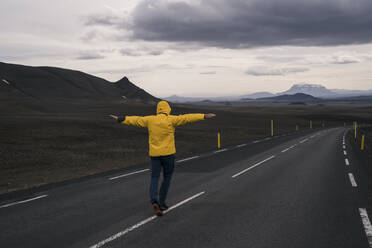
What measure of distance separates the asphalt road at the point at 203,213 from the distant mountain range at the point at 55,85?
118m

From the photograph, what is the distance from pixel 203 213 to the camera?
709 cm

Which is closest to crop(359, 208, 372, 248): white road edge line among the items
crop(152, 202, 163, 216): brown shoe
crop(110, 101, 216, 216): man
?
crop(110, 101, 216, 216): man

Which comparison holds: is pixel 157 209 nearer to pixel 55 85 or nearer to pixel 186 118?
pixel 186 118

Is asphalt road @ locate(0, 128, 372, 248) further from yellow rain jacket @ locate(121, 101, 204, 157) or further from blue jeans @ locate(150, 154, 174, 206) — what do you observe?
yellow rain jacket @ locate(121, 101, 204, 157)

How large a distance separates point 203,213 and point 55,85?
151 meters

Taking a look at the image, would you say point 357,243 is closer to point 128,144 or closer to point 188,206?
point 188,206

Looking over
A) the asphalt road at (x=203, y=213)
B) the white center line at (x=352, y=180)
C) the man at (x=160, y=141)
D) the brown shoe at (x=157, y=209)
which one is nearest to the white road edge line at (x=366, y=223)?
the asphalt road at (x=203, y=213)

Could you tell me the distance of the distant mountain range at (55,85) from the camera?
13062 cm

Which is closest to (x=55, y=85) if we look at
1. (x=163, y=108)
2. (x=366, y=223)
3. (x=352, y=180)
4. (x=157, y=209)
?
(x=352, y=180)

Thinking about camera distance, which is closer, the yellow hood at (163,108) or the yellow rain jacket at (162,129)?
the yellow rain jacket at (162,129)

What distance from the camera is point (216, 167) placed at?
13.9 metres

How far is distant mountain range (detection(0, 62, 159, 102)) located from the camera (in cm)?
13062

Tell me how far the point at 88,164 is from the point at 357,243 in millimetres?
12103

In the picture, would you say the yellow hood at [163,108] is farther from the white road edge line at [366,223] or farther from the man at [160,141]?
the white road edge line at [366,223]
